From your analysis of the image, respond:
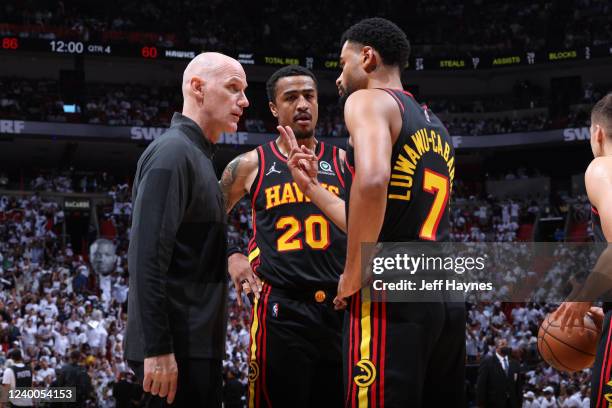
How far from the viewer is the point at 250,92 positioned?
3350cm

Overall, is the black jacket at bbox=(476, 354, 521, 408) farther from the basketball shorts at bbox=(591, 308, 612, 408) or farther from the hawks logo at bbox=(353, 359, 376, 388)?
the hawks logo at bbox=(353, 359, 376, 388)

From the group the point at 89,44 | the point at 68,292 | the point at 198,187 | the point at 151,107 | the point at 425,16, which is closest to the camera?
the point at 198,187

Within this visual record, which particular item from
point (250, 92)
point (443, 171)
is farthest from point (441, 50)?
point (443, 171)

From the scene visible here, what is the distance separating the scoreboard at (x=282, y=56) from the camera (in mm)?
28969

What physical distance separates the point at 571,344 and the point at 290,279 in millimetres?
1672

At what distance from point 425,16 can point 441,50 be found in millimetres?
2397

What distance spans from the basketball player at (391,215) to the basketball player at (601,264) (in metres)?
0.79

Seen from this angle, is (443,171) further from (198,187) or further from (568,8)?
(568,8)

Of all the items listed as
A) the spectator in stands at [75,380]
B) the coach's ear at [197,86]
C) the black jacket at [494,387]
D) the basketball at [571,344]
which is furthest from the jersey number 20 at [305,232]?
the black jacket at [494,387]

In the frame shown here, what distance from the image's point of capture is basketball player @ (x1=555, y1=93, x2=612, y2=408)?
405 centimetres

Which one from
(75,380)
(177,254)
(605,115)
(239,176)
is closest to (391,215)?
(177,254)

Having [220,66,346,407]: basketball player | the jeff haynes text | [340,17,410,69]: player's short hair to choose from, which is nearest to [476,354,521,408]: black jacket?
[220,66,346,407]: basketball player

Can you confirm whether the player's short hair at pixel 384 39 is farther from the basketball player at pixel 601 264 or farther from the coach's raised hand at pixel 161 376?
the coach's raised hand at pixel 161 376

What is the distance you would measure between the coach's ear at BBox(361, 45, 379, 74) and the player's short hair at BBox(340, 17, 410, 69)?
0.02 metres
